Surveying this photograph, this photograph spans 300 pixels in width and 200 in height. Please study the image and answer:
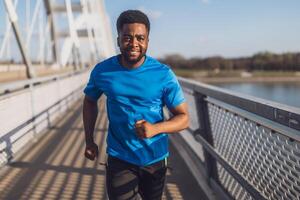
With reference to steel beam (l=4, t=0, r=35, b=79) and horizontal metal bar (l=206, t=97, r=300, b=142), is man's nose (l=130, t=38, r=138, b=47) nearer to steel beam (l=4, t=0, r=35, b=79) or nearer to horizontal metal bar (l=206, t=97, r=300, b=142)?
horizontal metal bar (l=206, t=97, r=300, b=142)

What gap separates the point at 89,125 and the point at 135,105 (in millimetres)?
391

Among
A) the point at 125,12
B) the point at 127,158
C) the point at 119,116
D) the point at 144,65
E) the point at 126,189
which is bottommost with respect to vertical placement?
the point at 126,189

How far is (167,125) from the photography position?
2.06m

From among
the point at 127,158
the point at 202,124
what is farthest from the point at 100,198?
the point at 127,158

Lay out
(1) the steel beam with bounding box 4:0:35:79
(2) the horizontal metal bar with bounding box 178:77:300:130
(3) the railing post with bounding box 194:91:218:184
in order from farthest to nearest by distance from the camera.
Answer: (1) the steel beam with bounding box 4:0:35:79, (3) the railing post with bounding box 194:91:218:184, (2) the horizontal metal bar with bounding box 178:77:300:130

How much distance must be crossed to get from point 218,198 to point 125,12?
2.30 metres

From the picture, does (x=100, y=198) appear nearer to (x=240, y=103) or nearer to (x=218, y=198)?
(x=218, y=198)

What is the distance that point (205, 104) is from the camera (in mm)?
4426

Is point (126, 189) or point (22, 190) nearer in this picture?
point (126, 189)

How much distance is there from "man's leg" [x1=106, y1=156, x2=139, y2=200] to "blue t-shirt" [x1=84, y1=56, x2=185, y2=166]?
4cm

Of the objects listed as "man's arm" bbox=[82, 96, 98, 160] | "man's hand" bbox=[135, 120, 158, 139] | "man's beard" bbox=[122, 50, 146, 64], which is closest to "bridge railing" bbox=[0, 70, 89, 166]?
"man's arm" bbox=[82, 96, 98, 160]

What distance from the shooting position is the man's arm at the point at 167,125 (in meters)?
1.92

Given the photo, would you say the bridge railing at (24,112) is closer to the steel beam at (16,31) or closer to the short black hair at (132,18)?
the steel beam at (16,31)

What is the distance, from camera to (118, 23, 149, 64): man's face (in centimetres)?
215
